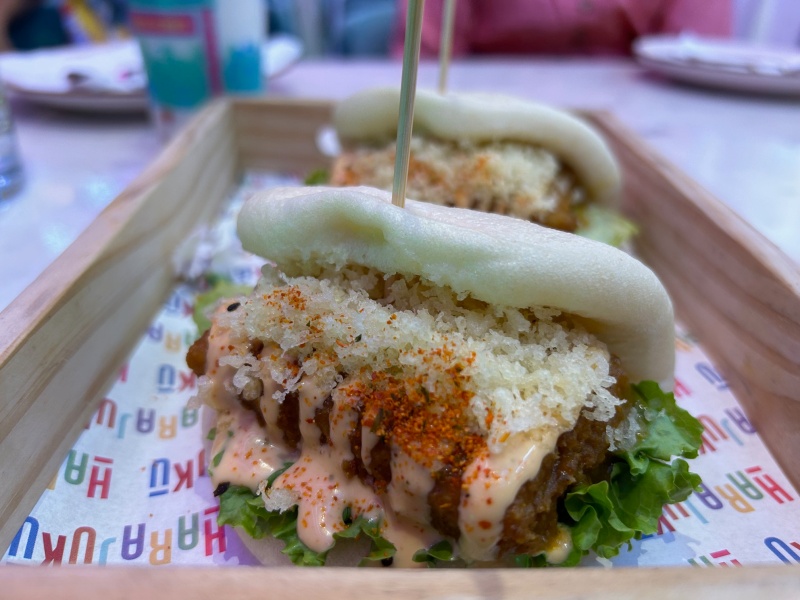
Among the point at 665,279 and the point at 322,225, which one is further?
the point at 665,279

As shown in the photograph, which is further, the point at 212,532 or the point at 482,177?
the point at 482,177

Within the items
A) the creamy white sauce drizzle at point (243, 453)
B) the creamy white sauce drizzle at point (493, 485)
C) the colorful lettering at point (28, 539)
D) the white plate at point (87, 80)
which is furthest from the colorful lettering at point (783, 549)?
the white plate at point (87, 80)

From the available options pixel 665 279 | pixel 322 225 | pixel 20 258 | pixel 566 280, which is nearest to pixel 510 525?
pixel 566 280

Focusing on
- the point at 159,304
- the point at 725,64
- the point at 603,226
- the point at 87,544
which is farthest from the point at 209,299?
the point at 725,64

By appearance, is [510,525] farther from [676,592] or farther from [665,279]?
[665,279]

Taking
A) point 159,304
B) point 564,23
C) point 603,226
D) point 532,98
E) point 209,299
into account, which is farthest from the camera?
point 564,23

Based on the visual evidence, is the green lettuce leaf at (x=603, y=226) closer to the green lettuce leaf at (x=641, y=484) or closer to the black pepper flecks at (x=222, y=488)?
the green lettuce leaf at (x=641, y=484)

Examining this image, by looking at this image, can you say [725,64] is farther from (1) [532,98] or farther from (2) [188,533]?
(2) [188,533]
